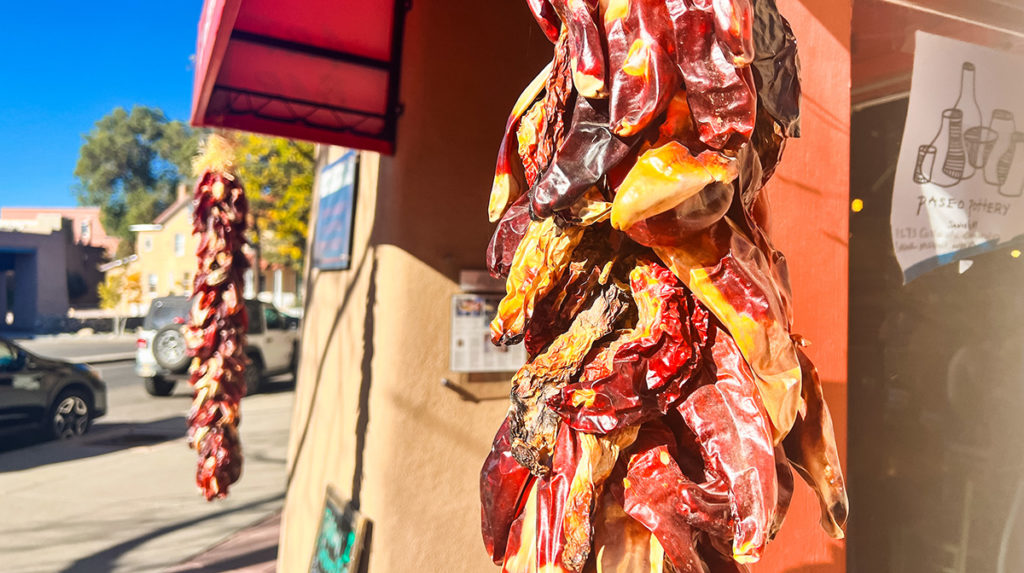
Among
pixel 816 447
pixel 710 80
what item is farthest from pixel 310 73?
pixel 816 447

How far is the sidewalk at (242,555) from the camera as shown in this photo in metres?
4.58

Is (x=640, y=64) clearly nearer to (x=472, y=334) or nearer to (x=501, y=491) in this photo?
(x=501, y=491)

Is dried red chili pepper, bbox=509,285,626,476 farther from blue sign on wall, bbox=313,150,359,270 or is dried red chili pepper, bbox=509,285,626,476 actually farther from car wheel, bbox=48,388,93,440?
car wheel, bbox=48,388,93,440

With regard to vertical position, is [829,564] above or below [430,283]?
below

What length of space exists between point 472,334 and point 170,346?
32.2 ft

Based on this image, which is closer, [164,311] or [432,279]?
[432,279]

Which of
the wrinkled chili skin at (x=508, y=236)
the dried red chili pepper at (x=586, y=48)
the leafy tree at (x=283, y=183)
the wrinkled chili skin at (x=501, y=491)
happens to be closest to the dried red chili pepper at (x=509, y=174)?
the wrinkled chili skin at (x=508, y=236)

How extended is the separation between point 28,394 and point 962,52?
35.6 ft

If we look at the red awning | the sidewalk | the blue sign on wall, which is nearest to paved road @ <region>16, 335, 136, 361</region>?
the sidewalk

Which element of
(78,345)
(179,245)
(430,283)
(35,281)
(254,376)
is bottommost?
(78,345)

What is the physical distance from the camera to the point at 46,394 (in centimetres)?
877

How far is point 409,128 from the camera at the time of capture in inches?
110

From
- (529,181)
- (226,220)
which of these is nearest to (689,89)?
Result: (529,181)

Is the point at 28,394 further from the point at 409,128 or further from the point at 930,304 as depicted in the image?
the point at 930,304
